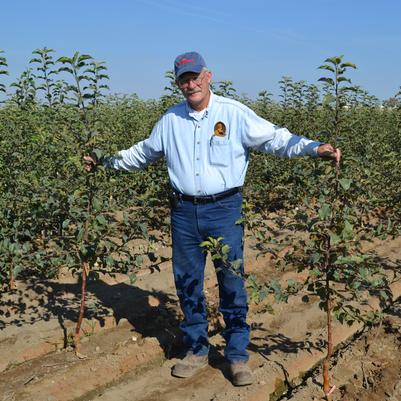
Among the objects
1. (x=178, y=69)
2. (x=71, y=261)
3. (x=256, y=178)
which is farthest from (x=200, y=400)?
(x=256, y=178)

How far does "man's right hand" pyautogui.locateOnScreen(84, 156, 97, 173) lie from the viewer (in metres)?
3.44

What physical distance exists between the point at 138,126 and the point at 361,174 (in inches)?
245

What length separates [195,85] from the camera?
3211 mm

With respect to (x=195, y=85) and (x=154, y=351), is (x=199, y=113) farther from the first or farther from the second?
(x=154, y=351)

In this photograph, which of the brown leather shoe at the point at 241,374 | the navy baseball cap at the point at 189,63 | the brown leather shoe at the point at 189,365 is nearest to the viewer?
the navy baseball cap at the point at 189,63

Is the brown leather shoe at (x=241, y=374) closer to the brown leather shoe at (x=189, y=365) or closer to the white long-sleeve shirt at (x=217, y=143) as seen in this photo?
the brown leather shoe at (x=189, y=365)

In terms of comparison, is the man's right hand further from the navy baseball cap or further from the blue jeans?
the navy baseball cap

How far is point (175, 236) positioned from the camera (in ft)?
11.6

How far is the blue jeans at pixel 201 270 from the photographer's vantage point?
3.37m

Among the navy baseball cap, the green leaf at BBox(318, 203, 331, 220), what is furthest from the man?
the green leaf at BBox(318, 203, 331, 220)

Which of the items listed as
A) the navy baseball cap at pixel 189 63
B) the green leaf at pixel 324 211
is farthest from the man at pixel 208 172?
the green leaf at pixel 324 211

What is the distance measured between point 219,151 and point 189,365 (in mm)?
1482

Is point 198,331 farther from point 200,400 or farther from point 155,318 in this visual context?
point 155,318

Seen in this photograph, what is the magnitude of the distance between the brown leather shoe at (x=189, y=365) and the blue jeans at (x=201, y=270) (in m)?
0.05
